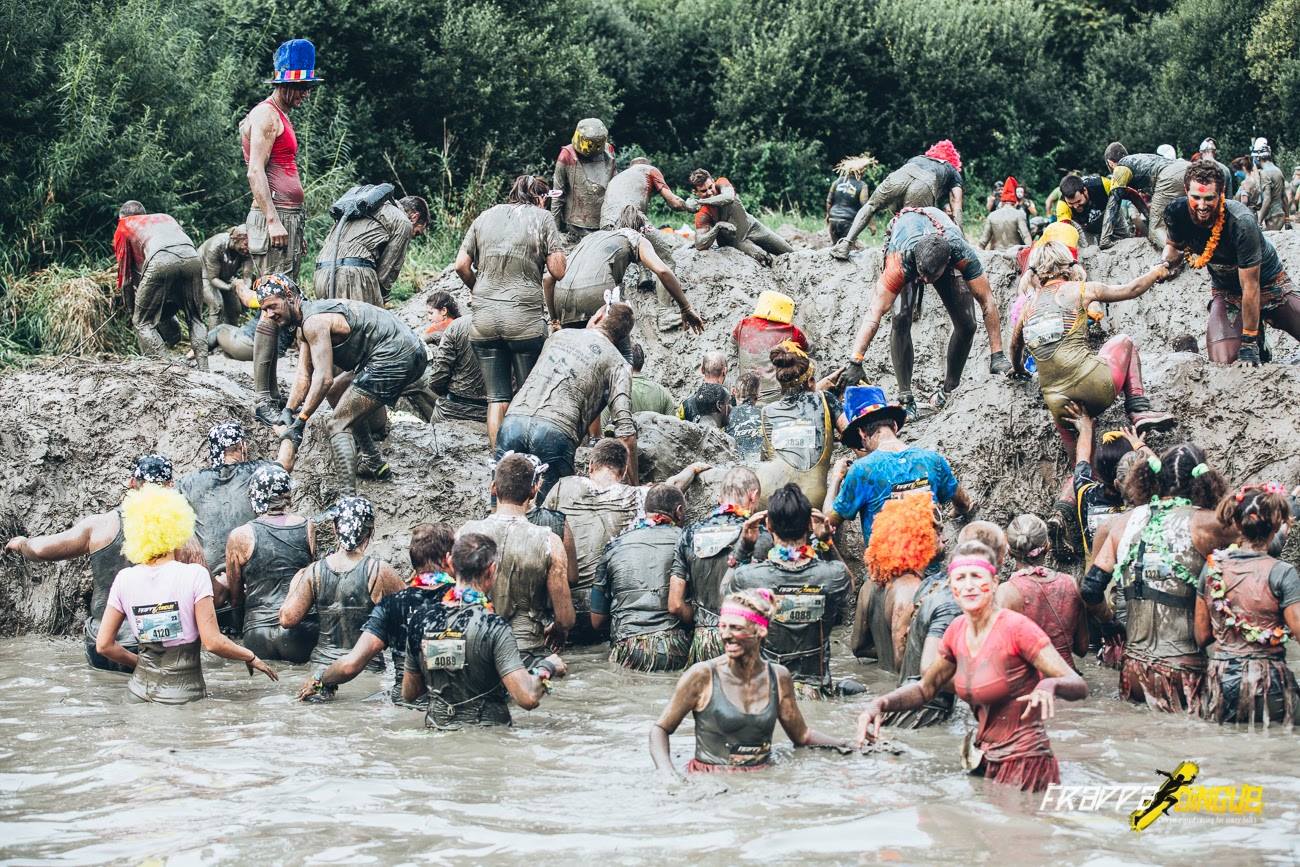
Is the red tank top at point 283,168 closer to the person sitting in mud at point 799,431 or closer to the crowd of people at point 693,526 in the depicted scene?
the crowd of people at point 693,526

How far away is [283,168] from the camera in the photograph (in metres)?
11.2

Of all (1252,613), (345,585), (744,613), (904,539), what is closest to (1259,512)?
(1252,613)

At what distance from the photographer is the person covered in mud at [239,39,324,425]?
10.8m

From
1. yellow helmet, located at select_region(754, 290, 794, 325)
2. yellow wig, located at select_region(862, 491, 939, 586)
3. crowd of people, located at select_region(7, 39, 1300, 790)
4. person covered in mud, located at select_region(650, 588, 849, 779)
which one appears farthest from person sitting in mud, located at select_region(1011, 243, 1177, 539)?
person covered in mud, located at select_region(650, 588, 849, 779)

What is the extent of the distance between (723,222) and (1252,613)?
9.79 meters

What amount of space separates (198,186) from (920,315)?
960cm

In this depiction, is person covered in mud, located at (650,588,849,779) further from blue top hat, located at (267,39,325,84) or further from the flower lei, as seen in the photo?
blue top hat, located at (267,39,325,84)

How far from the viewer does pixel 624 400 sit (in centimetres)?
985

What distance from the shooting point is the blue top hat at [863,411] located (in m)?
9.06

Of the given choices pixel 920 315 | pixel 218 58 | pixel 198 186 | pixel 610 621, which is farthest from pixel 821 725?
pixel 218 58

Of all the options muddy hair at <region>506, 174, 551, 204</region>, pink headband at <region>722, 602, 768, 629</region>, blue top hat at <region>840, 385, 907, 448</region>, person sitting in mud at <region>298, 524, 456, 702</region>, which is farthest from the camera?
muddy hair at <region>506, 174, 551, 204</region>

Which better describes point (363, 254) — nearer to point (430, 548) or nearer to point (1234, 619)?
point (430, 548)

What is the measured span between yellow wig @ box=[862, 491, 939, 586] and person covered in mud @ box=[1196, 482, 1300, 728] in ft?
4.84

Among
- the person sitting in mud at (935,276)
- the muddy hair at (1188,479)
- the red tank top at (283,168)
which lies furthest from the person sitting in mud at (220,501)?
the muddy hair at (1188,479)
